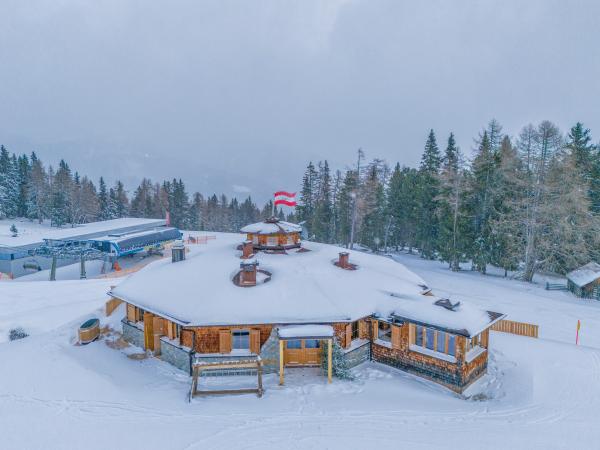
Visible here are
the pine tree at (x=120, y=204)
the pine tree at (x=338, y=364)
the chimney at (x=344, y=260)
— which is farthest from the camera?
the pine tree at (x=120, y=204)

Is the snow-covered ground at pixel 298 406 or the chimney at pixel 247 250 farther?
the chimney at pixel 247 250

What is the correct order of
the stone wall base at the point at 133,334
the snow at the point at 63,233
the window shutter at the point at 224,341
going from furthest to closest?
the snow at the point at 63,233
the stone wall base at the point at 133,334
the window shutter at the point at 224,341

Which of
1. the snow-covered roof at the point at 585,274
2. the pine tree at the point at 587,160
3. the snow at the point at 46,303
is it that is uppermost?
the pine tree at the point at 587,160

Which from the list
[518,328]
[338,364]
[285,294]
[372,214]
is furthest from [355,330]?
[372,214]

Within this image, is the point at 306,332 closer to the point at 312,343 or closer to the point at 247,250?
the point at 312,343

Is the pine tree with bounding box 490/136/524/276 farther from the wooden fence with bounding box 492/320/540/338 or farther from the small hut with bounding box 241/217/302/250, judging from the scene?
the small hut with bounding box 241/217/302/250

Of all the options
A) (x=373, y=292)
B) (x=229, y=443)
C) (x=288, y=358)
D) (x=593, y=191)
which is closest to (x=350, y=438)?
(x=229, y=443)

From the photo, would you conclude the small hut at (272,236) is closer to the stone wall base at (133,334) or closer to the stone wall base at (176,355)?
the stone wall base at (133,334)

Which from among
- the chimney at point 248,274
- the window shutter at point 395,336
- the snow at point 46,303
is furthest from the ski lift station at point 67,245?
the window shutter at point 395,336

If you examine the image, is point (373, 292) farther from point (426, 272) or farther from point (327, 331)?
point (426, 272)
